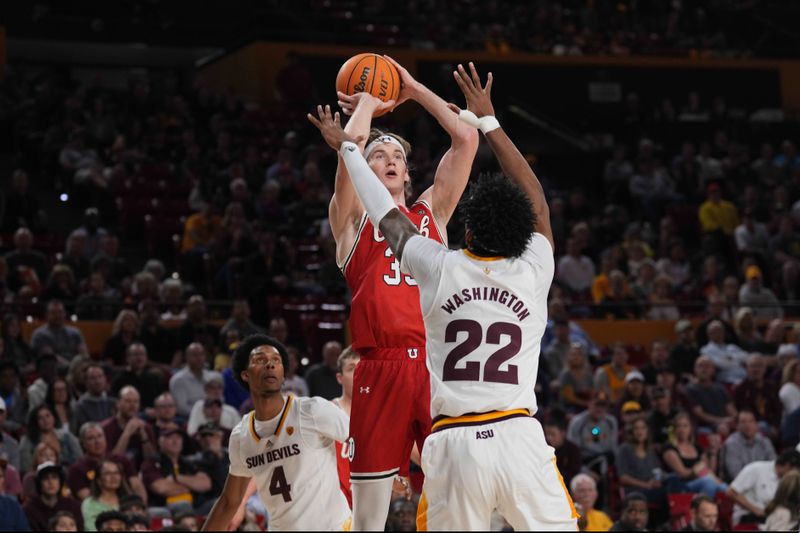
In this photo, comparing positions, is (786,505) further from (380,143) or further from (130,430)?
(380,143)

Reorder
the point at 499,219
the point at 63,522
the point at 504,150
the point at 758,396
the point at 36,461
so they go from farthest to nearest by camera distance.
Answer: the point at 758,396 → the point at 36,461 → the point at 63,522 → the point at 504,150 → the point at 499,219

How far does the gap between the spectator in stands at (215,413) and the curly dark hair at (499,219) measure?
23.5 ft

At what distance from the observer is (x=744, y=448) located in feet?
44.9

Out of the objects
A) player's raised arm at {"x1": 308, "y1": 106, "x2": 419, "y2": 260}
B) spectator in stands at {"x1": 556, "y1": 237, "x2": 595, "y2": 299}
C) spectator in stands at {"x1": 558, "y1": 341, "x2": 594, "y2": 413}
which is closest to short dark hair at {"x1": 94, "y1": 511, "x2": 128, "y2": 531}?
player's raised arm at {"x1": 308, "y1": 106, "x2": 419, "y2": 260}

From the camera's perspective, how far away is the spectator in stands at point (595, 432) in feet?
44.5

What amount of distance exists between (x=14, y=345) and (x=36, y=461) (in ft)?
8.58

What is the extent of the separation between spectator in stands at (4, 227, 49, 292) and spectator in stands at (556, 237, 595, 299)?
7094 millimetres

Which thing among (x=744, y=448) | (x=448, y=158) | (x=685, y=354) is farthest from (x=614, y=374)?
(x=448, y=158)

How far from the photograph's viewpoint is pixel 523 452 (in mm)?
5641

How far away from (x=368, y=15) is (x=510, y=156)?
64.0 ft

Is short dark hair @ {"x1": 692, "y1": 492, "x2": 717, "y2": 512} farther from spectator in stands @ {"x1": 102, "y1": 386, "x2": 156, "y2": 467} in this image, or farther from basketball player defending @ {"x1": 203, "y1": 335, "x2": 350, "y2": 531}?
basketball player defending @ {"x1": 203, "y1": 335, "x2": 350, "y2": 531}

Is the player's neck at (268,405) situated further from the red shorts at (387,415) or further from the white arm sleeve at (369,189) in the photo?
the white arm sleeve at (369,189)

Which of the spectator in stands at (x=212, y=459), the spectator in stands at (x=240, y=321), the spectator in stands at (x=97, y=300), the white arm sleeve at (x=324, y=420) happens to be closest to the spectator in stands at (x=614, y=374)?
the spectator in stands at (x=240, y=321)

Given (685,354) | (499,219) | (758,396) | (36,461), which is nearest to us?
(499,219)
